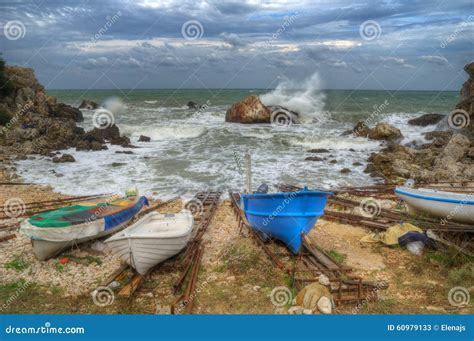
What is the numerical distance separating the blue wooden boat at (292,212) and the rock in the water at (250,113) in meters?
32.0

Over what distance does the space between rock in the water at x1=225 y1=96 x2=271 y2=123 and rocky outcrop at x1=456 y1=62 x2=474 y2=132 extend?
18.6m

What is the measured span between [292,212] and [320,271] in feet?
5.56

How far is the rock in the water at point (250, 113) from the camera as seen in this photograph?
42.0 metres

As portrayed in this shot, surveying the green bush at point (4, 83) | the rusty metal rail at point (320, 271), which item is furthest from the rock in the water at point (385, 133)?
the green bush at point (4, 83)

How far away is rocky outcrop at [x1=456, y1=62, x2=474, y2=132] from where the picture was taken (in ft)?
95.5

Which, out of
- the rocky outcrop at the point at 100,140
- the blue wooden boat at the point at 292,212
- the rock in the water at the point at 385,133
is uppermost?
the rock in the water at the point at 385,133

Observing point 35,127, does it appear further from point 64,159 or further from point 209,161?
point 209,161

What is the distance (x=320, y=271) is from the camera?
883 centimetres

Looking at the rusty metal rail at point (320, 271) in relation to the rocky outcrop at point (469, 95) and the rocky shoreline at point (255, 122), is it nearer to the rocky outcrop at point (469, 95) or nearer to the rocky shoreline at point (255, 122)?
the rocky shoreline at point (255, 122)

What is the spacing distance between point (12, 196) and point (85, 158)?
26.4ft

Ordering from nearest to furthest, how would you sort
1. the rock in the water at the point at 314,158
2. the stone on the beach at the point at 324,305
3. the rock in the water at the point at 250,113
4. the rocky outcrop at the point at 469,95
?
1. the stone on the beach at the point at 324,305
2. the rock in the water at the point at 314,158
3. the rocky outcrop at the point at 469,95
4. the rock in the water at the point at 250,113

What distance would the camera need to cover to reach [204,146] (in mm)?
29672

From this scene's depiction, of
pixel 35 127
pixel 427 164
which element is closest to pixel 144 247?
pixel 427 164

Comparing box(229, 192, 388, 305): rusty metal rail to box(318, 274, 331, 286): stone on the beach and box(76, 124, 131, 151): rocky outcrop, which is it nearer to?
box(318, 274, 331, 286): stone on the beach
